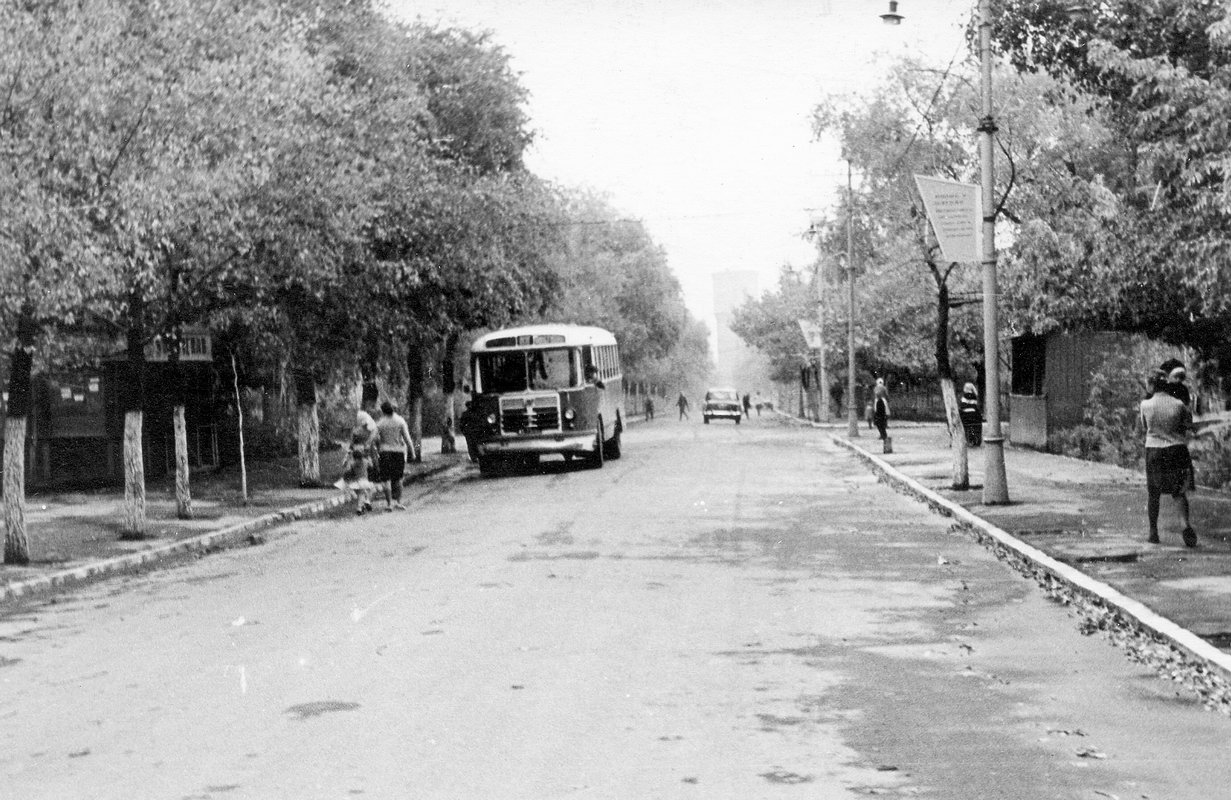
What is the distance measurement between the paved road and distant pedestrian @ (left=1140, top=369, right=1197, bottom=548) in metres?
1.97

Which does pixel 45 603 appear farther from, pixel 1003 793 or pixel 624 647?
pixel 1003 793

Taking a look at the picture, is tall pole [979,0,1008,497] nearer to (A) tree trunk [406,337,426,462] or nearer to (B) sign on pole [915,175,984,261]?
(B) sign on pole [915,175,984,261]

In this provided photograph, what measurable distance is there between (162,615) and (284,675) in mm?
3809

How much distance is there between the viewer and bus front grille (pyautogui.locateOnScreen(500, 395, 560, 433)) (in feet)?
107

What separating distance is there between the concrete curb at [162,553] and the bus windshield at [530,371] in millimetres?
6895

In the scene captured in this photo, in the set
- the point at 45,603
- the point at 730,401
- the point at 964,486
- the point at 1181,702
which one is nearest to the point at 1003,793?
the point at 1181,702

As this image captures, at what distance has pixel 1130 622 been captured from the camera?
36.6 feet

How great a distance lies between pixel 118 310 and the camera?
1884cm

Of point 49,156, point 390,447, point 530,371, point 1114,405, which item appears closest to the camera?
point 49,156

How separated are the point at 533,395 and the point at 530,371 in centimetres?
61

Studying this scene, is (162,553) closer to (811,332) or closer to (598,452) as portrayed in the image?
(598,452)

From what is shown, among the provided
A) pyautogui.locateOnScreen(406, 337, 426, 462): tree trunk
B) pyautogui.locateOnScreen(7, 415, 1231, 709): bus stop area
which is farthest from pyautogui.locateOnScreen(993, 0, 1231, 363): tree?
pyautogui.locateOnScreen(406, 337, 426, 462): tree trunk

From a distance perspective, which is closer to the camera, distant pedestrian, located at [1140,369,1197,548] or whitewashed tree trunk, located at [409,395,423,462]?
distant pedestrian, located at [1140,369,1197,548]

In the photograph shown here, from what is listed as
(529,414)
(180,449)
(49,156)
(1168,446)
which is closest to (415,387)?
(529,414)
